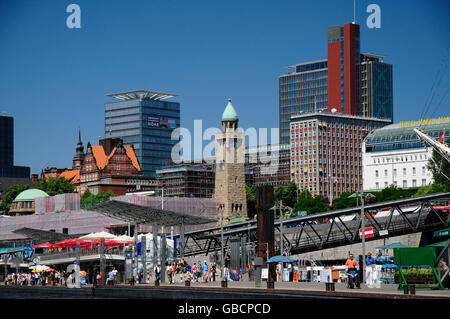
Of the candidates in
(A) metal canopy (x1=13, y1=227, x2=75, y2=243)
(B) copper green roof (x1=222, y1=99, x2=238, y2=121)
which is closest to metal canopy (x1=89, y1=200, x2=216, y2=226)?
(A) metal canopy (x1=13, y1=227, x2=75, y2=243)

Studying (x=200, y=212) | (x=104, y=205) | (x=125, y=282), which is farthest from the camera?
(x=200, y=212)

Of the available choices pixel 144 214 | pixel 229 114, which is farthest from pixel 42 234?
pixel 229 114

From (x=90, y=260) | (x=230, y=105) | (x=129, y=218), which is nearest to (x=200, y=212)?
(x=230, y=105)

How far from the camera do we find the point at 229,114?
191000 mm

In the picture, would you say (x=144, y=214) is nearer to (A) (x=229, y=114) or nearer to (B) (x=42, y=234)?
(B) (x=42, y=234)

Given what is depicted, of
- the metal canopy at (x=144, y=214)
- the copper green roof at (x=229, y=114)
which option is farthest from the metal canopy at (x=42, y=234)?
the copper green roof at (x=229, y=114)

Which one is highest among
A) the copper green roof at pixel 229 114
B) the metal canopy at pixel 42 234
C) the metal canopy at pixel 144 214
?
the copper green roof at pixel 229 114

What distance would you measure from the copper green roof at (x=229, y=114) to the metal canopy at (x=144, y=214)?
119 m

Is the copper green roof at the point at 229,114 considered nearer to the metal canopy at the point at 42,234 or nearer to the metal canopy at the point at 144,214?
the metal canopy at the point at 42,234

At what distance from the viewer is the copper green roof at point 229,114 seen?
191 metres
